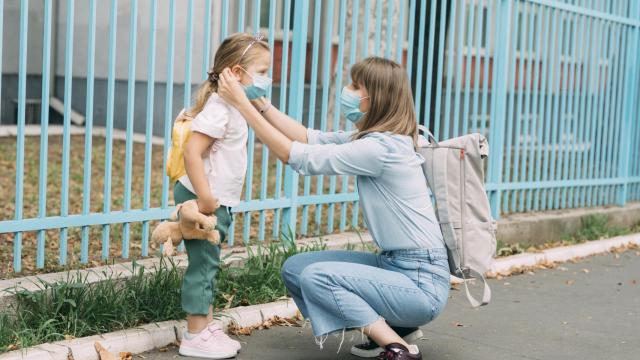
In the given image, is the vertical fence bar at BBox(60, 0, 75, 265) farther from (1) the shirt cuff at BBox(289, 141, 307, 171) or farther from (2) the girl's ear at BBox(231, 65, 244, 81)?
(1) the shirt cuff at BBox(289, 141, 307, 171)

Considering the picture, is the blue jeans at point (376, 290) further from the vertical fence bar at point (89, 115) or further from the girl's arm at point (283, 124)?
the vertical fence bar at point (89, 115)

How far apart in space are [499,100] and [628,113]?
2.28 metres

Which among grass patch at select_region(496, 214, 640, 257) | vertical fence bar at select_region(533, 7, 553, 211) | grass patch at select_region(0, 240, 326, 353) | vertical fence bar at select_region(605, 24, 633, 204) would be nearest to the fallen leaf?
grass patch at select_region(0, 240, 326, 353)

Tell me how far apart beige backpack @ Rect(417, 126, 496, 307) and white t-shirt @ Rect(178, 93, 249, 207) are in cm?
86

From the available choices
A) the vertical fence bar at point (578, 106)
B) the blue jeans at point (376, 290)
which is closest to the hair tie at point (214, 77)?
the blue jeans at point (376, 290)

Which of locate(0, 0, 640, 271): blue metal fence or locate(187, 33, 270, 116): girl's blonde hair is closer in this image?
locate(187, 33, 270, 116): girl's blonde hair

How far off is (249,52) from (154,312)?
145cm

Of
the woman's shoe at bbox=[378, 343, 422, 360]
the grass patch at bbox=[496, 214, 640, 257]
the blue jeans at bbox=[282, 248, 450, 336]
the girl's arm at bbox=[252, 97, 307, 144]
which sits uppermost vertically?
the girl's arm at bbox=[252, 97, 307, 144]

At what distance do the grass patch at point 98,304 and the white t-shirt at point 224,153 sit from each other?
0.75 meters

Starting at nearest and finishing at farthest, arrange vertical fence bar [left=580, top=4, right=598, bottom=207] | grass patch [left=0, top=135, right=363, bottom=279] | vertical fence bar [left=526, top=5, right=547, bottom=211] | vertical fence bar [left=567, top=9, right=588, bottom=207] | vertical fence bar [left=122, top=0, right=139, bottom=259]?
1. vertical fence bar [left=122, top=0, right=139, bottom=259]
2. grass patch [left=0, top=135, right=363, bottom=279]
3. vertical fence bar [left=526, top=5, right=547, bottom=211]
4. vertical fence bar [left=567, top=9, right=588, bottom=207]
5. vertical fence bar [left=580, top=4, right=598, bottom=207]

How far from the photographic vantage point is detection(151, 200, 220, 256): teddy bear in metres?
4.56

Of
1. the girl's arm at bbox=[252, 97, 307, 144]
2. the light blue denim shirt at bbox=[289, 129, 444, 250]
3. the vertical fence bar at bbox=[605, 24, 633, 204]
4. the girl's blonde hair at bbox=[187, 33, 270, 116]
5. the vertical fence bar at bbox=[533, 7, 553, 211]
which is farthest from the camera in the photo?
the vertical fence bar at bbox=[605, 24, 633, 204]

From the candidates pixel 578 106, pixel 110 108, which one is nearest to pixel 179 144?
pixel 110 108

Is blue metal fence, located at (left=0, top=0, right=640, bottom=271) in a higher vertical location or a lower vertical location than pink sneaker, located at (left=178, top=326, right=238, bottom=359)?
higher
